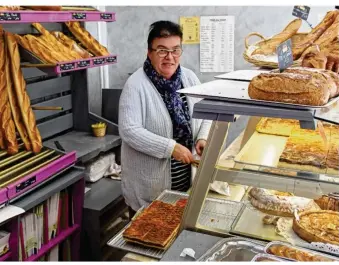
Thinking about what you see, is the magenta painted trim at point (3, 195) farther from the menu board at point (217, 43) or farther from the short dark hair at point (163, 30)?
the menu board at point (217, 43)

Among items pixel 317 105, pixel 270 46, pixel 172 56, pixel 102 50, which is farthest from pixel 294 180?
pixel 102 50

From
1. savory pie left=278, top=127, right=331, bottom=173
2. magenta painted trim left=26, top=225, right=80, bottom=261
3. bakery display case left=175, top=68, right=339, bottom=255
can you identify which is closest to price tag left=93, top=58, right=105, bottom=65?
magenta painted trim left=26, top=225, right=80, bottom=261

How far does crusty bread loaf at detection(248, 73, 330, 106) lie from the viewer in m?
1.31

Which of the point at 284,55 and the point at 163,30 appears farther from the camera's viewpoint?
the point at 163,30

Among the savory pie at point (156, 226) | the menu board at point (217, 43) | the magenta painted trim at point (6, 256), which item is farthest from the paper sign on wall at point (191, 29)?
the magenta painted trim at point (6, 256)

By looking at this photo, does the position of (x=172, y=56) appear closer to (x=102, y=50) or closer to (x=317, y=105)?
(x=102, y=50)

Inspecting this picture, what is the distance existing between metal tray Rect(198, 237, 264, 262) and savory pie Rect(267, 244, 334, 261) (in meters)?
0.06

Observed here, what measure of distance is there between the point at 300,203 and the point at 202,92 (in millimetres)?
731

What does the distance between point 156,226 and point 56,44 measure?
1661 mm

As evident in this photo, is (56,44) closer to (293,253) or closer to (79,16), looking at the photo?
(79,16)

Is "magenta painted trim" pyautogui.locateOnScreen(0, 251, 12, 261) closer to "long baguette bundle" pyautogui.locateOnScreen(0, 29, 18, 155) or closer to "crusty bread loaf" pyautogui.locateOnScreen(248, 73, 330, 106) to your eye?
"long baguette bundle" pyautogui.locateOnScreen(0, 29, 18, 155)

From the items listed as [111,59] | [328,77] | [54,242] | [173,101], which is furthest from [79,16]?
[328,77]

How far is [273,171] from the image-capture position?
1527 mm

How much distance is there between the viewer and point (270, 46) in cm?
228
